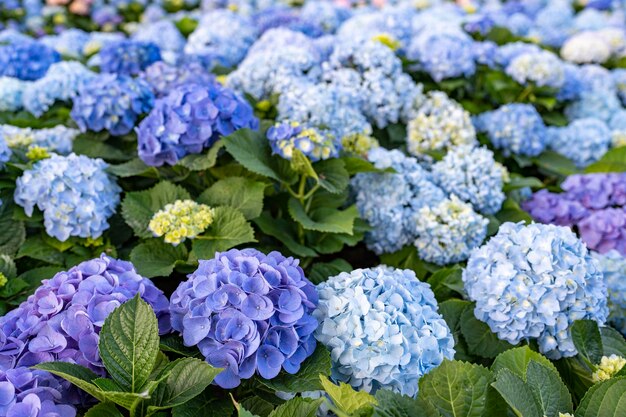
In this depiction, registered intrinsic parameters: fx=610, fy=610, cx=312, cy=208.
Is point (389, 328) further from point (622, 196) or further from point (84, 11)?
point (84, 11)

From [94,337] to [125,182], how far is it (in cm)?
112

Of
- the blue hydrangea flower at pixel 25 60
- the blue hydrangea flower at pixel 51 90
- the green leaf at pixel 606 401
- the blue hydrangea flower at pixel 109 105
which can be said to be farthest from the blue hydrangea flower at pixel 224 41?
the green leaf at pixel 606 401

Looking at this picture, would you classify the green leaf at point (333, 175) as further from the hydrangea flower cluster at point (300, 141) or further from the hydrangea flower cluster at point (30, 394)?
the hydrangea flower cluster at point (30, 394)

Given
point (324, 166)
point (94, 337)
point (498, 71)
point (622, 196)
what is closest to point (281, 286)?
point (94, 337)

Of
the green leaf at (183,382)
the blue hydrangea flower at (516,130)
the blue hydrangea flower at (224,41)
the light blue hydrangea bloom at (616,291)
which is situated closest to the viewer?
the green leaf at (183,382)

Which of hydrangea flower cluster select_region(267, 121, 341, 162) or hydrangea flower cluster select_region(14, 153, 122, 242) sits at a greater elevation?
hydrangea flower cluster select_region(267, 121, 341, 162)

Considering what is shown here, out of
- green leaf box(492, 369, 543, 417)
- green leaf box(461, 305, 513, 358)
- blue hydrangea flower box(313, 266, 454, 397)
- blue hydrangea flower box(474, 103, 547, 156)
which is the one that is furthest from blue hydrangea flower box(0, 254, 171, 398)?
blue hydrangea flower box(474, 103, 547, 156)

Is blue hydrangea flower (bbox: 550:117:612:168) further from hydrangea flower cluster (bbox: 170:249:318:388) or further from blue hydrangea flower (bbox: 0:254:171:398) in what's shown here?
blue hydrangea flower (bbox: 0:254:171:398)

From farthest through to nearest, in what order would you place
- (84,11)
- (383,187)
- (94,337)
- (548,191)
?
(84,11)
(548,191)
(383,187)
(94,337)

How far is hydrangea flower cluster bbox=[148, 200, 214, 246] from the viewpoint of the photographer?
1.93 metres

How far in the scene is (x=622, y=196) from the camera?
2.61m

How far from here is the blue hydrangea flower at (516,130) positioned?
309 centimetres

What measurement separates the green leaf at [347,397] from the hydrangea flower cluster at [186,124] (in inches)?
46.5

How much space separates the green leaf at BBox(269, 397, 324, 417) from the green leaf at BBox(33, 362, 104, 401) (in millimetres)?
364
